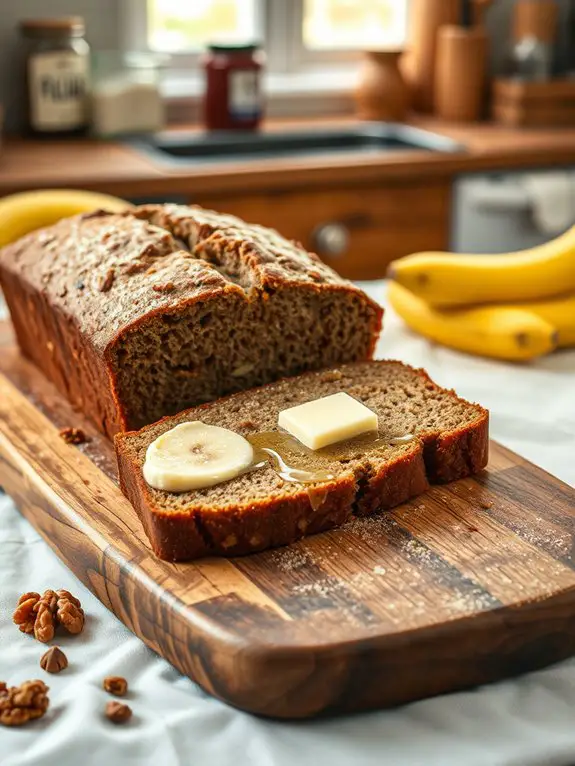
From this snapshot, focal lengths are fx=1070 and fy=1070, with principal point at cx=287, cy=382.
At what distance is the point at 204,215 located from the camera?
1.90 m

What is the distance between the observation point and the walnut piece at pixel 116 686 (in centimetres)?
115

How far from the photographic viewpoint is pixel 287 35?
4469 millimetres

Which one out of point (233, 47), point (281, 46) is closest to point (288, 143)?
point (233, 47)

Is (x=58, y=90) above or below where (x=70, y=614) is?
above

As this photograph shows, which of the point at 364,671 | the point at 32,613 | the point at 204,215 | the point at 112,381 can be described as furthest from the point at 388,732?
the point at 204,215

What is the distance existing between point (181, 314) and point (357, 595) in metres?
0.56

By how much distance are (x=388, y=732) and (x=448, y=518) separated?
0.36 m

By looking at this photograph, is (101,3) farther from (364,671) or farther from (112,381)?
(364,671)

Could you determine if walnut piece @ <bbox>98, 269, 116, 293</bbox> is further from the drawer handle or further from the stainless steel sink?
the stainless steel sink

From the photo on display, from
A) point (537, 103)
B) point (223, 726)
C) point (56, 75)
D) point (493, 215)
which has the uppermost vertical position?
point (56, 75)

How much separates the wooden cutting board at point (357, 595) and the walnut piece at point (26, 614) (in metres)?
0.09

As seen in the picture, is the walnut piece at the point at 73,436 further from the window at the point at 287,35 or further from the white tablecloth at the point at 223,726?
the window at the point at 287,35

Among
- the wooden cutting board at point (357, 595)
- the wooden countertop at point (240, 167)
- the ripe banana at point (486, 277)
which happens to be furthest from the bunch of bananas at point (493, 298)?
the wooden countertop at point (240, 167)

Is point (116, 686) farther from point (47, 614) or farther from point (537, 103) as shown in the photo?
point (537, 103)
